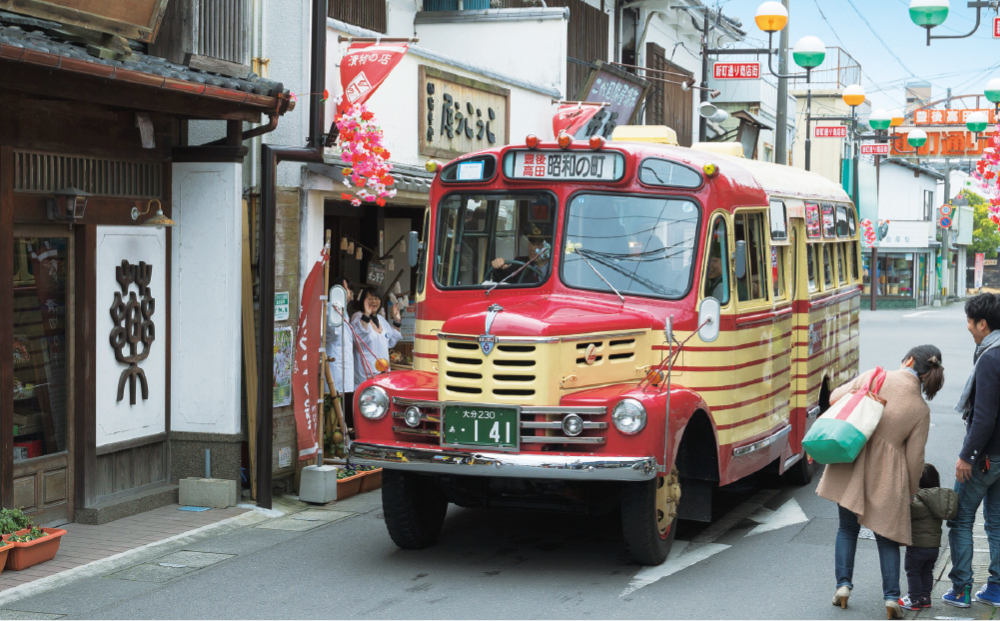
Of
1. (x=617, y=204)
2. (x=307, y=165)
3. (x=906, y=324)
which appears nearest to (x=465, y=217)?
(x=617, y=204)

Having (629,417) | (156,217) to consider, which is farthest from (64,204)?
(629,417)

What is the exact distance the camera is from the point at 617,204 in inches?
339

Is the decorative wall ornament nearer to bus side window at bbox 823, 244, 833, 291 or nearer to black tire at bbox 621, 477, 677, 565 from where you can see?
black tire at bbox 621, 477, 677, 565

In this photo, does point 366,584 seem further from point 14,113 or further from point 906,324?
point 906,324

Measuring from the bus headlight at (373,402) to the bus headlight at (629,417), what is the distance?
1.62 m

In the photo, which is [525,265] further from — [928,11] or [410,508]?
[928,11]

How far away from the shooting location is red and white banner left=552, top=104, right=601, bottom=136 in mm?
16734

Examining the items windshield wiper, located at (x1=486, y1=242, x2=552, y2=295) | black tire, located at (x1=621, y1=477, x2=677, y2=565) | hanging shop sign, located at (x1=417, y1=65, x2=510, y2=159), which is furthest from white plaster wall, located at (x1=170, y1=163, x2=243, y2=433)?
black tire, located at (x1=621, y1=477, x2=677, y2=565)

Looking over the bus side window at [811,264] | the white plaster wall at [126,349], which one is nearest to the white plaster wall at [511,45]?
the bus side window at [811,264]

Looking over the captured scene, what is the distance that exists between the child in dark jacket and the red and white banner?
1056 centimetres

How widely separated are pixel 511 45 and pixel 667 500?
10155 millimetres

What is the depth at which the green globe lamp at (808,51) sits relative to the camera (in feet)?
63.2

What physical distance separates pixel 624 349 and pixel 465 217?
5.92 feet

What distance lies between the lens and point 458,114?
14102 mm
